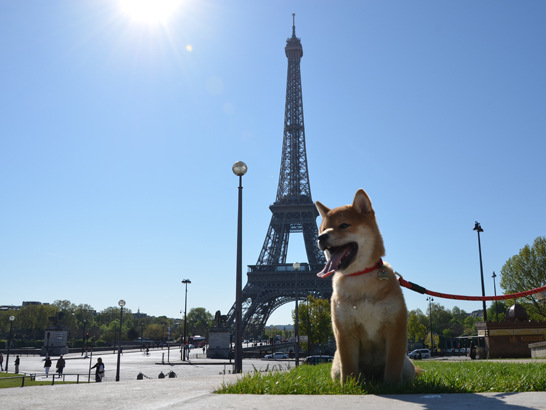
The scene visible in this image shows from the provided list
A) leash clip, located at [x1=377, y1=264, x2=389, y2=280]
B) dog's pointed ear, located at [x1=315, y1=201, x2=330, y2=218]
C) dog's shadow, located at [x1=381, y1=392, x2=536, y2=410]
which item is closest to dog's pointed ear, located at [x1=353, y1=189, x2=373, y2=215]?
dog's pointed ear, located at [x1=315, y1=201, x2=330, y2=218]

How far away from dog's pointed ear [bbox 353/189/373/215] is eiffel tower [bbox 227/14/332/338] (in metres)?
57.6

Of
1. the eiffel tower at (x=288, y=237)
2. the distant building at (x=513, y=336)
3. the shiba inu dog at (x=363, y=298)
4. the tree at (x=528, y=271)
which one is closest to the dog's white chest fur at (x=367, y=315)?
the shiba inu dog at (x=363, y=298)

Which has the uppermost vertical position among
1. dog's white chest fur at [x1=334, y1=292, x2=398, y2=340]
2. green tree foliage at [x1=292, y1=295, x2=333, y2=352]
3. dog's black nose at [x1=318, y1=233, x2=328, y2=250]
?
dog's black nose at [x1=318, y1=233, x2=328, y2=250]

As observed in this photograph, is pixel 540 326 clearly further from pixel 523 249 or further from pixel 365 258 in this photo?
→ pixel 365 258

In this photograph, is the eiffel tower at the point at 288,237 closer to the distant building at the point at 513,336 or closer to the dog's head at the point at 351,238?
the distant building at the point at 513,336

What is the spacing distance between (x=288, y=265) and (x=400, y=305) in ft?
209

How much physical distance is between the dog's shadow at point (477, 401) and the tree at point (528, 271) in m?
40.9

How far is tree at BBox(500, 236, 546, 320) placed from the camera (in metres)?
39.3

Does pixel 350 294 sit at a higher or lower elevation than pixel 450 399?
higher

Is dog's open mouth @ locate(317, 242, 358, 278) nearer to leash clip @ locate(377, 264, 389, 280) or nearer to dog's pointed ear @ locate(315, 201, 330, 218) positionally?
leash clip @ locate(377, 264, 389, 280)

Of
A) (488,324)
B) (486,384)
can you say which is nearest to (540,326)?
(488,324)

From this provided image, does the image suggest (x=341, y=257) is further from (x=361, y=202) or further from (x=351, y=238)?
(x=361, y=202)

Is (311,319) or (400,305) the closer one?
(400,305)

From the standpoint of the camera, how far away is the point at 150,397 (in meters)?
4.00
